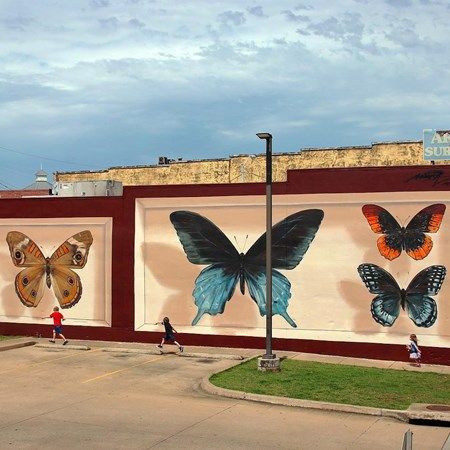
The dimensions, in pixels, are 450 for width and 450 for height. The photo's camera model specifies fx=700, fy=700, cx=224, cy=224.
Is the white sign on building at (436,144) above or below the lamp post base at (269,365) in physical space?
above

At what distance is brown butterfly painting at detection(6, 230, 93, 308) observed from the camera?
2981 centimetres

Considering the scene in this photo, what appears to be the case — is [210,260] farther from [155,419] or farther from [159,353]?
[155,419]

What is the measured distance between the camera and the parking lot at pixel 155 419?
14594 millimetres

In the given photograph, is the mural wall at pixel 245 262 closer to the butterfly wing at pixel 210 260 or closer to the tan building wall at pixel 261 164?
the butterfly wing at pixel 210 260

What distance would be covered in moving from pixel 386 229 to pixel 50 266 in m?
14.4

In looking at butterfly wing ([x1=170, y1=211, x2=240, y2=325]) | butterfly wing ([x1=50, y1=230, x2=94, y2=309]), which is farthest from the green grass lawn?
butterfly wing ([x1=50, y1=230, x2=94, y2=309])

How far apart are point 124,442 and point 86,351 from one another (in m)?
12.8

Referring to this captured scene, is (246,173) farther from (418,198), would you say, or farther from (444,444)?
(444,444)

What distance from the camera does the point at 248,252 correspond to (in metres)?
27.1

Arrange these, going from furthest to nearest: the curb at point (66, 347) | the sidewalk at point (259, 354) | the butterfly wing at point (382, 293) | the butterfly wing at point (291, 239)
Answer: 1. the curb at point (66, 347)
2. the butterfly wing at point (291, 239)
3. the butterfly wing at point (382, 293)
4. the sidewalk at point (259, 354)

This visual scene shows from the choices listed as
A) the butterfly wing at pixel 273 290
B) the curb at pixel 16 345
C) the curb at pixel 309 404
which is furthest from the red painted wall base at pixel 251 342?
the curb at pixel 309 404

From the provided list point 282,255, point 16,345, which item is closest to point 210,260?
point 282,255

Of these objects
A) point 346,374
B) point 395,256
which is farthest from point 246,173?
point 346,374

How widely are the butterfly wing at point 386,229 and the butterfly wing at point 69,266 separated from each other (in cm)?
1177
